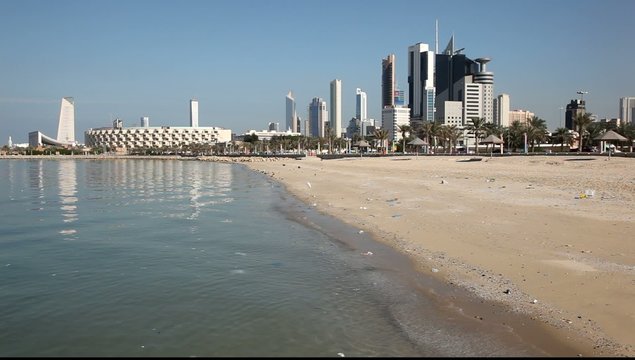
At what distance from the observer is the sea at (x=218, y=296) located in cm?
725

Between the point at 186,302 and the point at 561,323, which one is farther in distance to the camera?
the point at 186,302

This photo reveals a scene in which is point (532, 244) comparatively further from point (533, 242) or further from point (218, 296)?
point (218, 296)

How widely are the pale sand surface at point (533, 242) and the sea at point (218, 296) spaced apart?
1067 mm

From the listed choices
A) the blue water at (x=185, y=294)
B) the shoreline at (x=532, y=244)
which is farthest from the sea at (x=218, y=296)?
the shoreline at (x=532, y=244)

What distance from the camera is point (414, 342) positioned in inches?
286

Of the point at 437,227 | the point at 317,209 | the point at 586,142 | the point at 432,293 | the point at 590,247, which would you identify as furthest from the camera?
the point at 586,142

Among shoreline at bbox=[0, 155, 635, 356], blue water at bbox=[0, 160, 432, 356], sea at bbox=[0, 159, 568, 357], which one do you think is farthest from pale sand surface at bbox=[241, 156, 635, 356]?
blue water at bbox=[0, 160, 432, 356]

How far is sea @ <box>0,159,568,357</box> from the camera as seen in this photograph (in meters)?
7.25

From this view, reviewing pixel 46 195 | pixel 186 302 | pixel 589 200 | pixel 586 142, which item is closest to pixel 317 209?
pixel 589 200

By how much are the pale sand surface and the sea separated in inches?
42.0

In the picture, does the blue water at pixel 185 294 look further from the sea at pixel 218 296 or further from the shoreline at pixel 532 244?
the shoreline at pixel 532 244

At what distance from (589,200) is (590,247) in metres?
9.54

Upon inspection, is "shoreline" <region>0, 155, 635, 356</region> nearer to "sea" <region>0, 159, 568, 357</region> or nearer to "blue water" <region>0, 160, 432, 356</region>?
"sea" <region>0, 159, 568, 357</region>

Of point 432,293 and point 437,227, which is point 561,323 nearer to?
point 432,293
